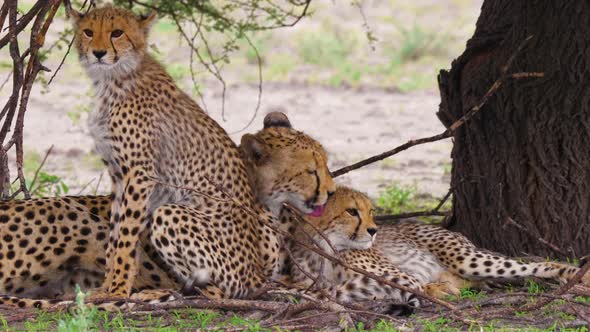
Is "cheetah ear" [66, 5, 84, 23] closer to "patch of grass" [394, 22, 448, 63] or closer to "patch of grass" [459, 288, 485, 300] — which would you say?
"patch of grass" [459, 288, 485, 300]

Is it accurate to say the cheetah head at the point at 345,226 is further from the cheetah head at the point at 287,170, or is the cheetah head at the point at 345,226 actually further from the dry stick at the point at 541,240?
the dry stick at the point at 541,240

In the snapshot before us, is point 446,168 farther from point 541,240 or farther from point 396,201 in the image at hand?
point 541,240

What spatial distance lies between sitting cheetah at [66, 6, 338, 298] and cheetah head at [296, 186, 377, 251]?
4.6 inches

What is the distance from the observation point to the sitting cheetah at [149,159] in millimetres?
4293

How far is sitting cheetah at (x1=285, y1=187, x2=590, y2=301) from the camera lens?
4547 millimetres

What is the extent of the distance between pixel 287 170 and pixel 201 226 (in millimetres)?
425

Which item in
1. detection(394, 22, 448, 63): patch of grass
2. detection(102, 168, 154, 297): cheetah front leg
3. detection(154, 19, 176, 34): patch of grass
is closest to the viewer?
detection(102, 168, 154, 297): cheetah front leg

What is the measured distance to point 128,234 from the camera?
4.27 meters

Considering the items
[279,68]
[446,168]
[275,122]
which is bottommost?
[446,168]

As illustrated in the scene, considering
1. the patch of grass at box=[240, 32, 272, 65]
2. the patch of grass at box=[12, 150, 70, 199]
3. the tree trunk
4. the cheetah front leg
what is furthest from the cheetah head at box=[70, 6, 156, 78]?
the patch of grass at box=[240, 32, 272, 65]

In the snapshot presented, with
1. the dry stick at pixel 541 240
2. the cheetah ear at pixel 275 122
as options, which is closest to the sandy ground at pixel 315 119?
the cheetah ear at pixel 275 122

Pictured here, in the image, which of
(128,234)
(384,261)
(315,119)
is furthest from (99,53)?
(315,119)

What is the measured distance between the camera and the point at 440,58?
11.8 metres

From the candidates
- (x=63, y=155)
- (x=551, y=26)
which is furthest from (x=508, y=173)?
(x=63, y=155)
